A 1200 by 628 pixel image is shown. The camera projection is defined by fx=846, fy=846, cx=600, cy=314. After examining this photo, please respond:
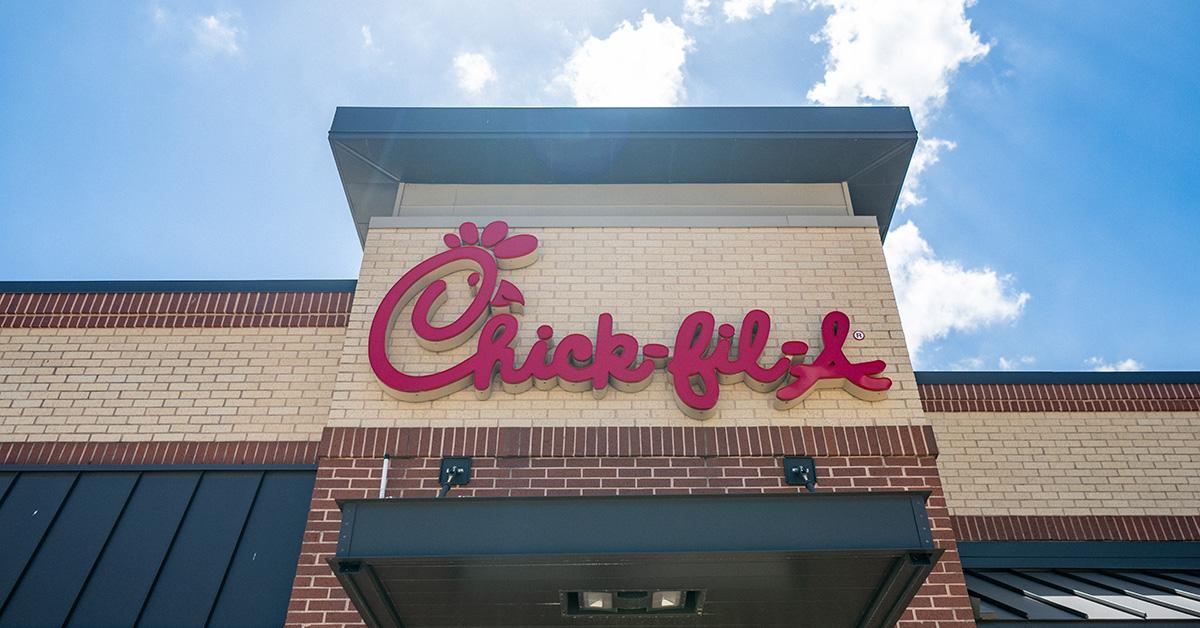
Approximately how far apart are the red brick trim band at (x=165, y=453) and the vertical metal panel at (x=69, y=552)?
190 mm

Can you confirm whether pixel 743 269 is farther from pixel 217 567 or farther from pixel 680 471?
pixel 217 567

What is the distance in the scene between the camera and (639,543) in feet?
17.0

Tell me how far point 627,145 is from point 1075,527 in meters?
6.35

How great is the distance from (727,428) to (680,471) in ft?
1.92

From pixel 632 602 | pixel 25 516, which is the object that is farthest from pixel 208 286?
pixel 632 602

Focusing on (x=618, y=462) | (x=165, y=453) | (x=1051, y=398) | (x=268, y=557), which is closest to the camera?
(x=268, y=557)

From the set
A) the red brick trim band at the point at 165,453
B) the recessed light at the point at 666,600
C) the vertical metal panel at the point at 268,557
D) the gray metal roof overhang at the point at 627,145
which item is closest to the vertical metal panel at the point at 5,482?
the red brick trim band at the point at 165,453

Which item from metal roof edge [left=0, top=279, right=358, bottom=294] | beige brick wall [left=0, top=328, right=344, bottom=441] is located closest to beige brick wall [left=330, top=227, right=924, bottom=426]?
metal roof edge [left=0, top=279, right=358, bottom=294]

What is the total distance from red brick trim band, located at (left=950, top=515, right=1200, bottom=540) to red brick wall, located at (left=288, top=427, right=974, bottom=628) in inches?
102

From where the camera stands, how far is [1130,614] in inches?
253

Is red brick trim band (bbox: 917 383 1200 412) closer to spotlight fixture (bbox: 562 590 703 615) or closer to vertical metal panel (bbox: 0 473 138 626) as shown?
spotlight fixture (bbox: 562 590 703 615)

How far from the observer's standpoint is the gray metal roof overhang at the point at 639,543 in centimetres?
513

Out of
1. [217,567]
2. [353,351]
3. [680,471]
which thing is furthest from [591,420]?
[217,567]

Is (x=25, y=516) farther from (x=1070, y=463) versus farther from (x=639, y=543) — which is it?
(x=1070, y=463)
